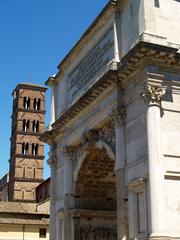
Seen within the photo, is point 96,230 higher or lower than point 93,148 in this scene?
lower

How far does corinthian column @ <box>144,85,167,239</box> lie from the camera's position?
1392cm

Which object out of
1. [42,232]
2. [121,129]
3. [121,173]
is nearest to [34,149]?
[42,232]

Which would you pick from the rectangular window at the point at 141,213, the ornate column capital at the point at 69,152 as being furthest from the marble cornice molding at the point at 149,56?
the ornate column capital at the point at 69,152

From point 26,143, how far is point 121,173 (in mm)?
45611

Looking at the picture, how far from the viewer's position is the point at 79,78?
21.4 meters

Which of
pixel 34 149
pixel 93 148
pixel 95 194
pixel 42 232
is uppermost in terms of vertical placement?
pixel 34 149

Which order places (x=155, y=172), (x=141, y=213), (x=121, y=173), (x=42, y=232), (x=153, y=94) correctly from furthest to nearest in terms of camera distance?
1. (x=42, y=232)
2. (x=121, y=173)
3. (x=153, y=94)
4. (x=141, y=213)
5. (x=155, y=172)

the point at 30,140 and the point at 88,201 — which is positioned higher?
the point at 30,140

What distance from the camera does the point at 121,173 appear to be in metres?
16.3

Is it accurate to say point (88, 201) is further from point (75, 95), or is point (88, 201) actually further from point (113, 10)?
point (113, 10)

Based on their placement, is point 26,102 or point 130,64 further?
point 26,102

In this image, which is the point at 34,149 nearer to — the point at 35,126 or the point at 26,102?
the point at 35,126

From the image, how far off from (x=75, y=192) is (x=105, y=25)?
7.01 meters

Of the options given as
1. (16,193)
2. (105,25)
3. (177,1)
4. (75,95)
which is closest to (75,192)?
(75,95)
